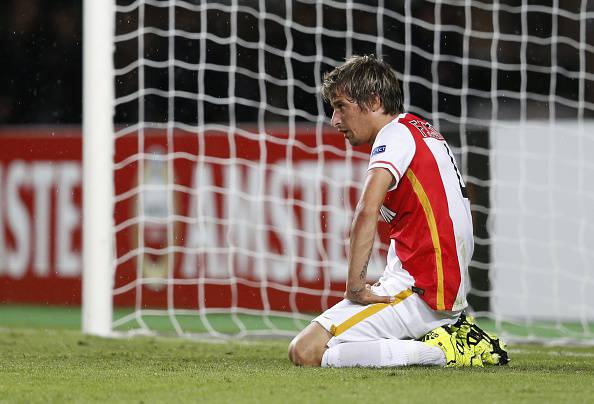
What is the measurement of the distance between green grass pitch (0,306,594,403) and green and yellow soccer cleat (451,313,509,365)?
76 millimetres

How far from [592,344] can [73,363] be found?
2.59 metres

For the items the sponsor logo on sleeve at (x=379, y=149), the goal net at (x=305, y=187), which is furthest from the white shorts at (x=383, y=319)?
the goal net at (x=305, y=187)

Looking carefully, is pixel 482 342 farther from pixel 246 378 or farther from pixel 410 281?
pixel 246 378

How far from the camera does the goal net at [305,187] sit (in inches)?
254

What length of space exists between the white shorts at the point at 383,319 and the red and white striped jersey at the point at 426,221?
0.04m

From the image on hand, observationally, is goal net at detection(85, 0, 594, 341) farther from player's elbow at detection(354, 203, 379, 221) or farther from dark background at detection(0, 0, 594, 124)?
player's elbow at detection(354, 203, 379, 221)

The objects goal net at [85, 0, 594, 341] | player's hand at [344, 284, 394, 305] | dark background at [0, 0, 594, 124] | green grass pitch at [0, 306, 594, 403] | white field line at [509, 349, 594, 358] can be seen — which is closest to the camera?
green grass pitch at [0, 306, 594, 403]

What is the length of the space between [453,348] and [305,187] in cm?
350

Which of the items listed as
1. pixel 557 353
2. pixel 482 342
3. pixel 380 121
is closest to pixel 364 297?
pixel 482 342

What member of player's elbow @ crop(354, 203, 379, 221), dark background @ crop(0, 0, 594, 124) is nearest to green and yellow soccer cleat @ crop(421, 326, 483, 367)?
player's elbow @ crop(354, 203, 379, 221)

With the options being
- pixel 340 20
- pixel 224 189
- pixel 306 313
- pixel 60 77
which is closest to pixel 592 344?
pixel 306 313

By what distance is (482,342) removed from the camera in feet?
12.5

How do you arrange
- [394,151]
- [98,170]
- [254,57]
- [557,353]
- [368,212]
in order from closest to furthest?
[368,212]
[394,151]
[557,353]
[98,170]
[254,57]

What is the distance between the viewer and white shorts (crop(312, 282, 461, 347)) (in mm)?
3732
